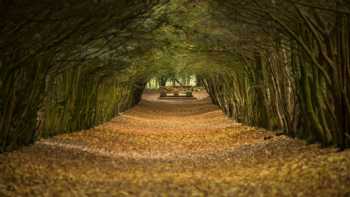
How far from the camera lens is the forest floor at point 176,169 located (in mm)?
7191

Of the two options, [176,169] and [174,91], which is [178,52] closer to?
[176,169]

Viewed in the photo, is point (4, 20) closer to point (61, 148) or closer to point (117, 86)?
point (61, 148)

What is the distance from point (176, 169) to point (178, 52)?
394 inches

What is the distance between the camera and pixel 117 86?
26.8 meters

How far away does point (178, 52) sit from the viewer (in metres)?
19.6

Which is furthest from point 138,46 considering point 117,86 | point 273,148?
point 117,86

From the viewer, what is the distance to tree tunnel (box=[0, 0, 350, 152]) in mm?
9438

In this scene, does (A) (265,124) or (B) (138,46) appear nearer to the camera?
(B) (138,46)

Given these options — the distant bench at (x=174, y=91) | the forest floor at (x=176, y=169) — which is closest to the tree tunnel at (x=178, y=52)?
the forest floor at (x=176, y=169)

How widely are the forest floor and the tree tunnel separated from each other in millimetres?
750

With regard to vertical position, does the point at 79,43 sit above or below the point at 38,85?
above

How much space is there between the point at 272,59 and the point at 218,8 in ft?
11.0

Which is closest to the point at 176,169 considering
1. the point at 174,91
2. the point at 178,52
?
the point at 178,52

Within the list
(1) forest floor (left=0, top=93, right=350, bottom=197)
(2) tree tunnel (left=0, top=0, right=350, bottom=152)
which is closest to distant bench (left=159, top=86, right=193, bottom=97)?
(2) tree tunnel (left=0, top=0, right=350, bottom=152)
